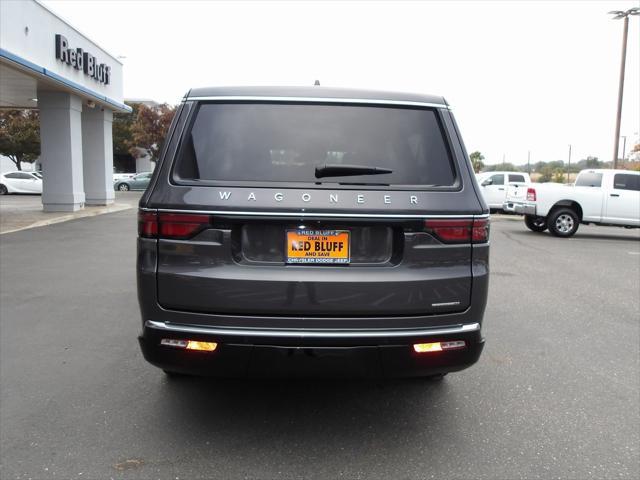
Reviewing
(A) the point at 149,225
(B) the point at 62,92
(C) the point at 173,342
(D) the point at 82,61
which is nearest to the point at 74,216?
(B) the point at 62,92

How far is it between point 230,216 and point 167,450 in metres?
1.37

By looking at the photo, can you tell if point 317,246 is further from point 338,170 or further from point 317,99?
point 317,99

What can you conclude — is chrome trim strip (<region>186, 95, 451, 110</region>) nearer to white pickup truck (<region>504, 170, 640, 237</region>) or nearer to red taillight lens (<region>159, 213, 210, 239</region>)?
red taillight lens (<region>159, 213, 210, 239</region>)

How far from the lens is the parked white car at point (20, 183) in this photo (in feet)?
93.1

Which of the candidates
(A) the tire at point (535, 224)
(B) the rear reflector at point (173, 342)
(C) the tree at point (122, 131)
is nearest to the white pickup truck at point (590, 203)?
(A) the tire at point (535, 224)

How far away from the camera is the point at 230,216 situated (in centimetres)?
279

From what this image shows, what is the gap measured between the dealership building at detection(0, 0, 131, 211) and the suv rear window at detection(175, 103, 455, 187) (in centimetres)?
1099

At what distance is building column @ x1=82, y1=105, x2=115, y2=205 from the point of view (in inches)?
809

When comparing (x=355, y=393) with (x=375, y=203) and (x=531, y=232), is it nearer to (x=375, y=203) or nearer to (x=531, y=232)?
(x=375, y=203)

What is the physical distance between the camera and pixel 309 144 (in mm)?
3012

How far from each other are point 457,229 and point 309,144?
921 mm

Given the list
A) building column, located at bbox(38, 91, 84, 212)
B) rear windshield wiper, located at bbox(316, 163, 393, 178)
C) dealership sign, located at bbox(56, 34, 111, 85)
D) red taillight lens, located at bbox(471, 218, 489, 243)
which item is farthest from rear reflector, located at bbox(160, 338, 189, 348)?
building column, located at bbox(38, 91, 84, 212)

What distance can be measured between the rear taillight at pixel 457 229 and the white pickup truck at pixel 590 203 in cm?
1248

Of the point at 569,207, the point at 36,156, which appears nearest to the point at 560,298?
the point at 569,207
